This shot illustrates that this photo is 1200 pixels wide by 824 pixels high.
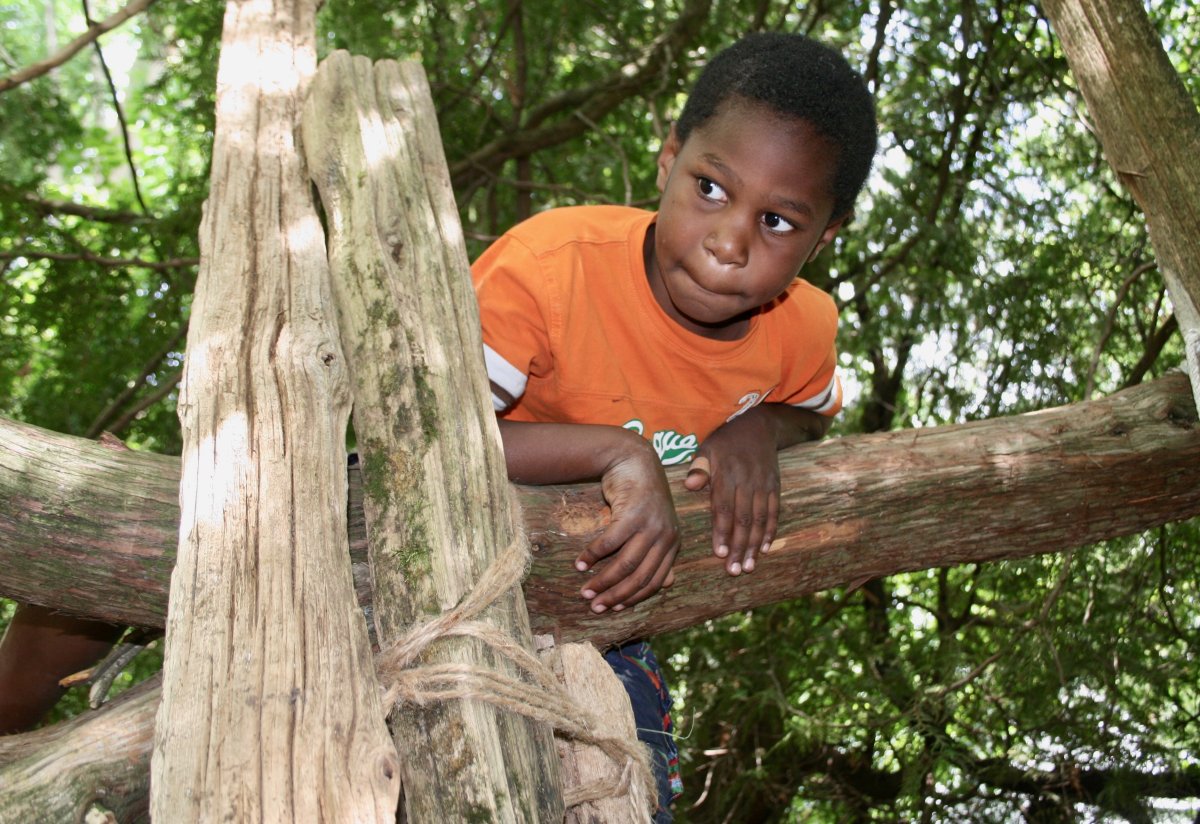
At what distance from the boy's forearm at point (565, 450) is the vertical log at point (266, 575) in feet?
1.66

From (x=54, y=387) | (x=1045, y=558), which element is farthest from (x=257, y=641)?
(x=54, y=387)

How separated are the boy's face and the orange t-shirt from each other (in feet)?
0.51

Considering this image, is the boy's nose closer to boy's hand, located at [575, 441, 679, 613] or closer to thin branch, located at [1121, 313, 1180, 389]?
boy's hand, located at [575, 441, 679, 613]

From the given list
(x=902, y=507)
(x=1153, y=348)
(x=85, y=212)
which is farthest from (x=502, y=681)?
(x=85, y=212)

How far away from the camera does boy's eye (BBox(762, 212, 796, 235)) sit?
2.06 metres

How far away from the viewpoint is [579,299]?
7.23ft

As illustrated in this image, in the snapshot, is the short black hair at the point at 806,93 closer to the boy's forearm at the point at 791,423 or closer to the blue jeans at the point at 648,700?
the boy's forearm at the point at 791,423

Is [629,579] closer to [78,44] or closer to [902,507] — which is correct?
[902,507]

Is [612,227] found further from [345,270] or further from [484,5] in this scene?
[484,5]

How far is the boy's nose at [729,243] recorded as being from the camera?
2.03 m

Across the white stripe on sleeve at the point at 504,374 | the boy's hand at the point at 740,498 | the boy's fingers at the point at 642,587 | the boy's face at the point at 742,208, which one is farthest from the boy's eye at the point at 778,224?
the boy's fingers at the point at 642,587

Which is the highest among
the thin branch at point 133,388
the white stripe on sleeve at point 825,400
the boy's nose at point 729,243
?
the thin branch at point 133,388

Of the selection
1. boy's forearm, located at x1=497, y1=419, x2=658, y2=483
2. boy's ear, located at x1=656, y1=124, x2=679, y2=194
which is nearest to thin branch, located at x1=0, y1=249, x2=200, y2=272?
boy's ear, located at x1=656, y1=124, x2=679, y2=194

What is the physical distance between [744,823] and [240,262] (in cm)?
333
